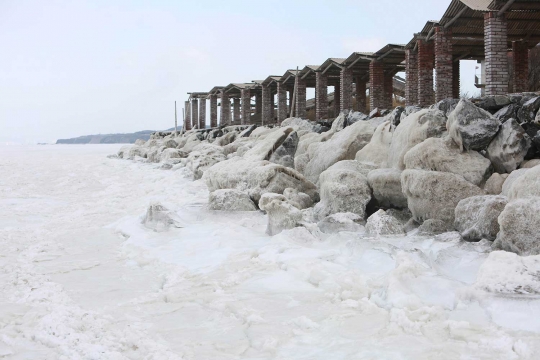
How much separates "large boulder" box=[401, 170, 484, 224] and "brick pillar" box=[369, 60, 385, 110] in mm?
11261

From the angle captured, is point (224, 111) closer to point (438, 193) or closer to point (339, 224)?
point (339, 224)

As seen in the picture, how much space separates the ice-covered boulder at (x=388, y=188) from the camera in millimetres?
8133

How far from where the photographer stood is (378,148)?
1051 cm

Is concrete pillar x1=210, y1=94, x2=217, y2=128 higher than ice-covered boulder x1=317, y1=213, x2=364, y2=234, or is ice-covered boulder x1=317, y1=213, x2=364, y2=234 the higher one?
concrete pillar x1=210, y1=94, x2=217, y2=128

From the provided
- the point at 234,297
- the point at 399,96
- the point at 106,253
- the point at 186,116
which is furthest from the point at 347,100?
the point at 186,116

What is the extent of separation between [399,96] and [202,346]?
29.1 meters

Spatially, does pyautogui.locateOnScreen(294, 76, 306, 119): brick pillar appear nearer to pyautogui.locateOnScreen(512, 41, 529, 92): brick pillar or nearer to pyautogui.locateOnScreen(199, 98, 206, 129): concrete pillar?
pyautogui.locateOnScreen(512, 41, 529, 92): brick pillar

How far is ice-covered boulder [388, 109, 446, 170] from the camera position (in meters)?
8.90

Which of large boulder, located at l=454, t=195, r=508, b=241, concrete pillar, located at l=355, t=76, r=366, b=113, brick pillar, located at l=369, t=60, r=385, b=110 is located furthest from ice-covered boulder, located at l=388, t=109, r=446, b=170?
concrete pillar, located at l=355, t=76, r=366, b=113

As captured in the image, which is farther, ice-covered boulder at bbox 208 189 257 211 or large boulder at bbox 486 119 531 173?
ice-covered boulder at bbox 208 189 257 211

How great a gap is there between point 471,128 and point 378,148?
2.61 metres

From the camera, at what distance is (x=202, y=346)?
3.72 meters

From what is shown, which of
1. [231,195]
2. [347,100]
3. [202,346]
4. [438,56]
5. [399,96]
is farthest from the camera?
[399,96]

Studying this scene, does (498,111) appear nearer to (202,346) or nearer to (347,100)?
(202,346)
